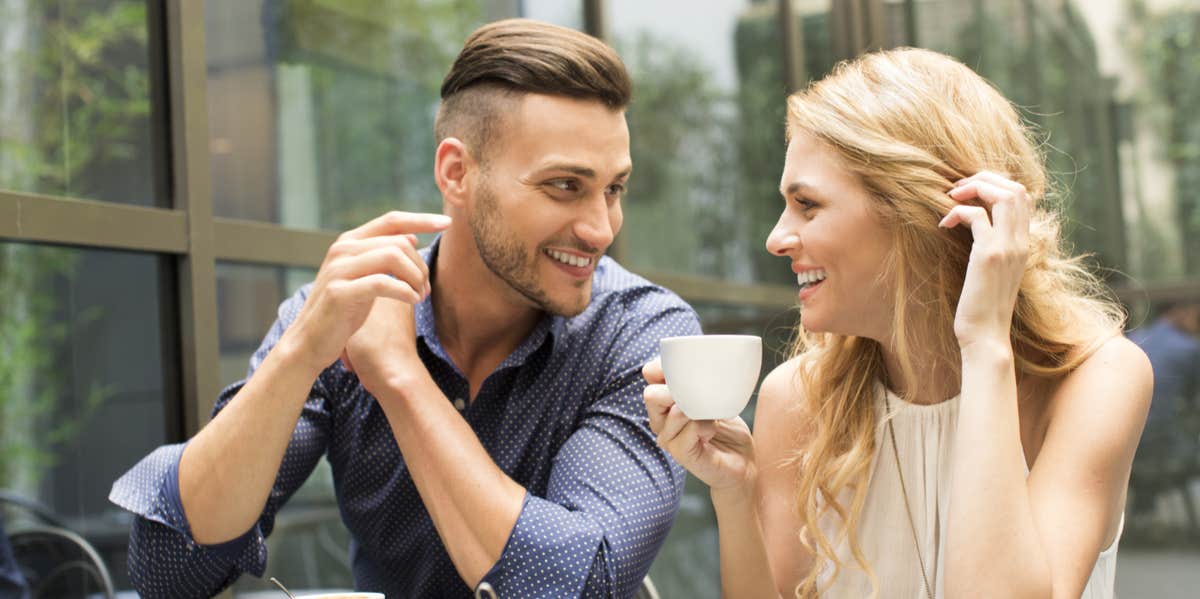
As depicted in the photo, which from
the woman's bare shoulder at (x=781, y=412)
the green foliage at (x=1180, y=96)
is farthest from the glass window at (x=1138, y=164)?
the woman's bare shoulder at (x=781, y=412)

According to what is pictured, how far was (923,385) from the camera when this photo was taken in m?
1.70

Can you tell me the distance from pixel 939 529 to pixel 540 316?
27.6 inches

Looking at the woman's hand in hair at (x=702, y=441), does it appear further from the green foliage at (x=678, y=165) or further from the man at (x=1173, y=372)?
the man at (x=1173, y=372)

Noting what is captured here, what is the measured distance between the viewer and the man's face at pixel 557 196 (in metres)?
1.73

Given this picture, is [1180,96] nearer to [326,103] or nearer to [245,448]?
[326,103]

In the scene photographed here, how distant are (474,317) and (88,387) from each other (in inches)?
31.5

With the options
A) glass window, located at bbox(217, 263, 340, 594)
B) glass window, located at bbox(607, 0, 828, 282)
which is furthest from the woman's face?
glass window, located at bbox(607, 0, 828, 282)

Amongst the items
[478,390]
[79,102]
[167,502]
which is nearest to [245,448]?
[167,502]

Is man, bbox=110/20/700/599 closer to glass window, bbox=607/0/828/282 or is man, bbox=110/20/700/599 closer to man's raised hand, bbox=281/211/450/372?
man's raised hand, bbox=281/211/450/372

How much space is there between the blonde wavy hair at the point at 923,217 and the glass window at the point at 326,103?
124 centimetres

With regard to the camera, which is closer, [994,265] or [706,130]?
[994,265]

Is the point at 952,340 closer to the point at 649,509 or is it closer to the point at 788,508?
the point at 788,508

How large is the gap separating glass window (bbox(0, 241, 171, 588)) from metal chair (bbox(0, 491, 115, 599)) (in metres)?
0.02

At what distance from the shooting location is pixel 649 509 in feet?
5.13
